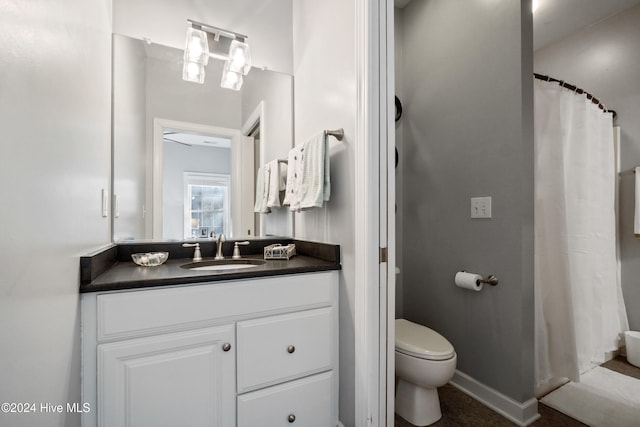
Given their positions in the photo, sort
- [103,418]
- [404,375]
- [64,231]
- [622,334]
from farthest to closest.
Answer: [622,334] → [404,375] → [103,418] → [64,231]

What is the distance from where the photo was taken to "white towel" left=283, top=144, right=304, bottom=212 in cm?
154

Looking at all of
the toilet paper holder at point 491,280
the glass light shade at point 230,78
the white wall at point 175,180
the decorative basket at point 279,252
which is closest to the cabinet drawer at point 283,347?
the decorative basket at point 279,252

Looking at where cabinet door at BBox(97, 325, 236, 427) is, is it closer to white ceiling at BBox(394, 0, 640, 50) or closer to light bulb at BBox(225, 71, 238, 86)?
light bulb at BBox(225, 71, 238, 86)

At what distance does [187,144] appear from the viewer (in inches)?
66.2

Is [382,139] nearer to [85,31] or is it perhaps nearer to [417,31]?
[85,31]

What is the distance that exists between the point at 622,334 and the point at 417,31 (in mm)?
2834

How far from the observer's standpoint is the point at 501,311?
5.16ft

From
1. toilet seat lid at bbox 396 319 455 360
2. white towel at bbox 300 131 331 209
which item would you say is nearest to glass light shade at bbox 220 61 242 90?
white towel at bbox 300 131 331 209

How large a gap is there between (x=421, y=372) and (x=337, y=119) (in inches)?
53.0

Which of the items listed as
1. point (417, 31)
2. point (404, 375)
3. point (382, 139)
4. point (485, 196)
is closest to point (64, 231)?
point (382, 139)

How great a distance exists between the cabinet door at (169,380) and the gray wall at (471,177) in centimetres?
144

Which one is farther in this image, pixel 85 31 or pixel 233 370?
pixel 233 370

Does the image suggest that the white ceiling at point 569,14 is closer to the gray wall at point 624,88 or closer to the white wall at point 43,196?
the gray wall at point 624,88

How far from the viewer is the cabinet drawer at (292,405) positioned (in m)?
1.17
